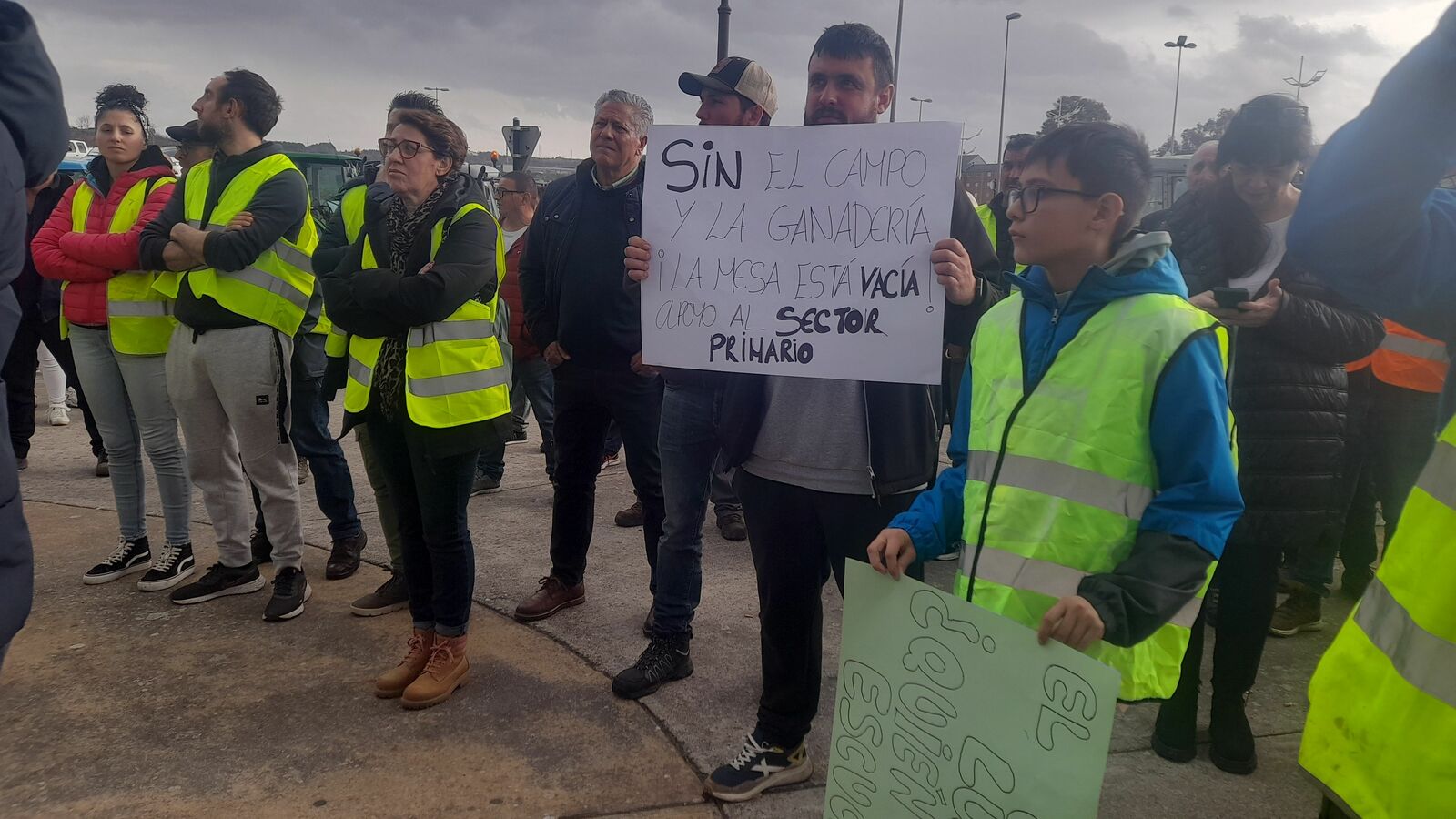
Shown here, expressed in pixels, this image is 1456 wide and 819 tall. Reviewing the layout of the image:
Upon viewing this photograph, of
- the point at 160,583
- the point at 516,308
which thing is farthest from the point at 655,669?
the point at 516,308

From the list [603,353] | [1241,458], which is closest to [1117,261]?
[1241,458]

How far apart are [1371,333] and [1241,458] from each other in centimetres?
52

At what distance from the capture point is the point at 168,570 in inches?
170

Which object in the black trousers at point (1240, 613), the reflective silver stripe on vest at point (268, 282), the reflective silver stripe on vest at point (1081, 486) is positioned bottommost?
the black trousers at point (1240, 613)

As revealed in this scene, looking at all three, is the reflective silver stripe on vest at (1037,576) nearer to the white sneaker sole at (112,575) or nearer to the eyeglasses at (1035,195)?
the eyeglasses at (1035,195)

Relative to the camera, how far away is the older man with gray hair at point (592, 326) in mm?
3797

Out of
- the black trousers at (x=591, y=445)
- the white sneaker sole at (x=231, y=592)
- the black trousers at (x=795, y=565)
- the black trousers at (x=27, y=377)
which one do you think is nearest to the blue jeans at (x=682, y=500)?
the black trousers at (x=591, y=445)

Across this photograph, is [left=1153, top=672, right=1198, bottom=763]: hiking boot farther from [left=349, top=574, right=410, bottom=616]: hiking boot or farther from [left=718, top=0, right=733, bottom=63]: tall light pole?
[left=718, top=0, right=733, bottom=63]: tall light pole

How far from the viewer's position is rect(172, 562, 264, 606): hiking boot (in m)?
4.14

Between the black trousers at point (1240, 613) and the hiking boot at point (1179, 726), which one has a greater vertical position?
the black trousers at point (1240, 613)

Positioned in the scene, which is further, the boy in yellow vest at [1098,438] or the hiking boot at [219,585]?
the hiking boot at [219,585]

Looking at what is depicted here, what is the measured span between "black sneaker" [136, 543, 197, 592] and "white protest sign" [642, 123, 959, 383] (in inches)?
114

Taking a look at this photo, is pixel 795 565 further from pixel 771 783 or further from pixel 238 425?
pixel 238 425

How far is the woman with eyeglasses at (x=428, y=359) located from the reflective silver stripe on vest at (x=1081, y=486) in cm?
207
